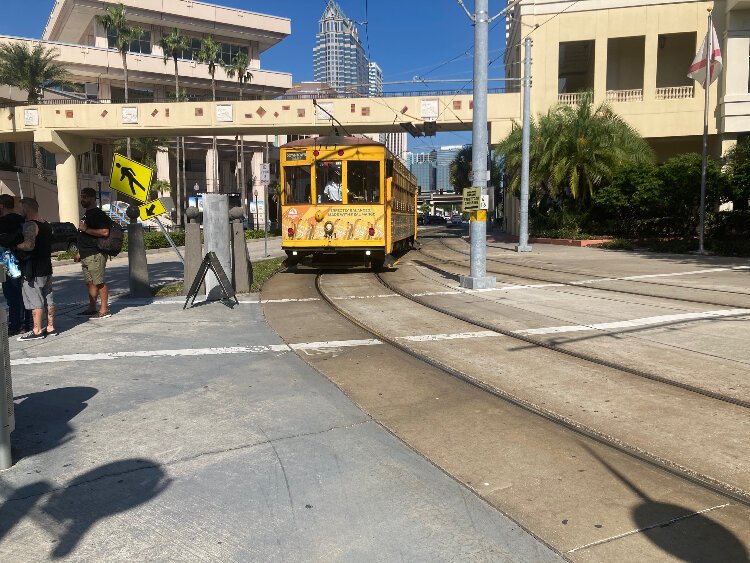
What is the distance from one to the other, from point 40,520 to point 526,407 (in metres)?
3.55

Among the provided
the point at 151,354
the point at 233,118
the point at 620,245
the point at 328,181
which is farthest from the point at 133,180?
the point at 233,118

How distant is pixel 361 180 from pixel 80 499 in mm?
12044

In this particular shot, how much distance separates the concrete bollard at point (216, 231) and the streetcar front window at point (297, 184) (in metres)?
3.95

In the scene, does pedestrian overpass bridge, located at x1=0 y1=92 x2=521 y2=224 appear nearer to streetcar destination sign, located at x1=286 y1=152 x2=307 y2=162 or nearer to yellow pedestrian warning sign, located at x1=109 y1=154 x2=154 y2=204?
streetcar destination sign, located at x1=286 y1=152 x2=307 y2=162

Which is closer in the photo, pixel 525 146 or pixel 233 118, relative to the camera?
pixel 525 146

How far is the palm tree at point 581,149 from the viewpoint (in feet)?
88.0

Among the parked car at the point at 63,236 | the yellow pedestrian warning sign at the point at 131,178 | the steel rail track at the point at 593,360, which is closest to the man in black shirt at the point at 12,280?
the yellow pedestrian warning sign at the point at 131,178

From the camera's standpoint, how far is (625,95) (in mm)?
31828

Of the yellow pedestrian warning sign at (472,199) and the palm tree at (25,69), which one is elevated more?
the palm tree at (25,69)

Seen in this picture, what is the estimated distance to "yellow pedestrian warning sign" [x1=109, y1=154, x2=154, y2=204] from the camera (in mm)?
10523

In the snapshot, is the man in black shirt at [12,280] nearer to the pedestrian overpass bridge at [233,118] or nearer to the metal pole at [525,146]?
the metal pole at [525,146]

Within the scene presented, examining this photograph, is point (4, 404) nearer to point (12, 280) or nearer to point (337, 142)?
point (12, 280)

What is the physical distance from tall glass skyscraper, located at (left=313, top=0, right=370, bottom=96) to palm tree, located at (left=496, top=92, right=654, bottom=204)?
29.5 ft

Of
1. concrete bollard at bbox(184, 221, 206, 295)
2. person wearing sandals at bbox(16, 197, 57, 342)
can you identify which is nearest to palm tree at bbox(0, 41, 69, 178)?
concrete bollard at bbox(184, 221, 206, 295)
